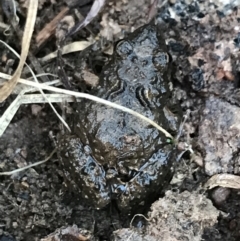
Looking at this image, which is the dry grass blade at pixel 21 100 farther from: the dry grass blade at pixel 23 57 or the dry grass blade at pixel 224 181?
the dry grass blade at pixel 224 181

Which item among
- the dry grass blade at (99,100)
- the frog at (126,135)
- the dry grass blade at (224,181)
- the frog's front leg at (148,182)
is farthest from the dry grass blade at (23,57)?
the dry grass blade at (224,181)

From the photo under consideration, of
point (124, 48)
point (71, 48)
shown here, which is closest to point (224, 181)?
point (124, 48)

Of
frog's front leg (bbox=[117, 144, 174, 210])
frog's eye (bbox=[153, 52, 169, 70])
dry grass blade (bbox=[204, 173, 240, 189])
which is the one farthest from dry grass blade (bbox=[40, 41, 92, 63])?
dry grass blade (bbox=[204, 173, 240, 189])

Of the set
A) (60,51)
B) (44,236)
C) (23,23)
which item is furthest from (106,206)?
(23,23)

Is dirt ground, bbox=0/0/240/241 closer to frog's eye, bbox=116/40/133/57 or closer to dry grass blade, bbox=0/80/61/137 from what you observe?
dry grass blade, bbox=0/80/61/137

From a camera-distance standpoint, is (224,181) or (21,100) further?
(21,100)

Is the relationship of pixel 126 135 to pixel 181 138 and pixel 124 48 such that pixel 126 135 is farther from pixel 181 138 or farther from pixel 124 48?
pixel 124 48

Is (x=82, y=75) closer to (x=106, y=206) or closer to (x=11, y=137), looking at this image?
(x=11, y=137)
